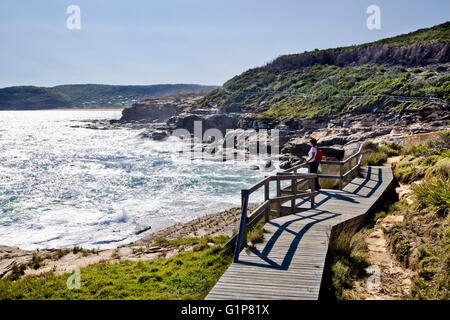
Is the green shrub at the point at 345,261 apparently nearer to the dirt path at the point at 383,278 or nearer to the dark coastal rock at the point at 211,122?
the dirt path at the point at 383,278

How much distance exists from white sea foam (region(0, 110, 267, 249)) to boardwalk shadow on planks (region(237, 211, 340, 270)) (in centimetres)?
816

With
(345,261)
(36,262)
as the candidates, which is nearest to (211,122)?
(36,262)

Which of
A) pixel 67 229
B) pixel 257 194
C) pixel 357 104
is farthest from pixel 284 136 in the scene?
pixel 67 229

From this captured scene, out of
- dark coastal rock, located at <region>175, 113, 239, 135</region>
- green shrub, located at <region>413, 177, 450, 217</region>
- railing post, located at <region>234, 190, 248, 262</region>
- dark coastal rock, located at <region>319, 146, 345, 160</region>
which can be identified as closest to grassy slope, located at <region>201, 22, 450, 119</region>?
dark coastal rock, located at <region>175, 113, 239, 135</region>

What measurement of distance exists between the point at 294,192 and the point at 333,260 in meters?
2.78

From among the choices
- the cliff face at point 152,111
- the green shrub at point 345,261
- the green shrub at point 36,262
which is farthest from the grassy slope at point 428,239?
the cliff face at point 152,111

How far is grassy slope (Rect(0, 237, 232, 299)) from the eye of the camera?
5.65m

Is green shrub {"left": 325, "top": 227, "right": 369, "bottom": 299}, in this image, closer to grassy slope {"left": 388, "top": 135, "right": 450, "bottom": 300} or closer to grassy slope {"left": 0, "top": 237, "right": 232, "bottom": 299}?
grassy slope {"left": 388, "top": 135, "right": 450, "bottom": 300}

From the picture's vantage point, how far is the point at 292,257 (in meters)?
5.62

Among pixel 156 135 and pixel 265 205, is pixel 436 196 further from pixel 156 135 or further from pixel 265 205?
pixel 156 135

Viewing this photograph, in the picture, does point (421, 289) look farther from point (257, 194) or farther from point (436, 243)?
point (257, 194)

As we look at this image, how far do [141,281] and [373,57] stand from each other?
57.7m

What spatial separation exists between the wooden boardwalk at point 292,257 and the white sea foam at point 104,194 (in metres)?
8.24
